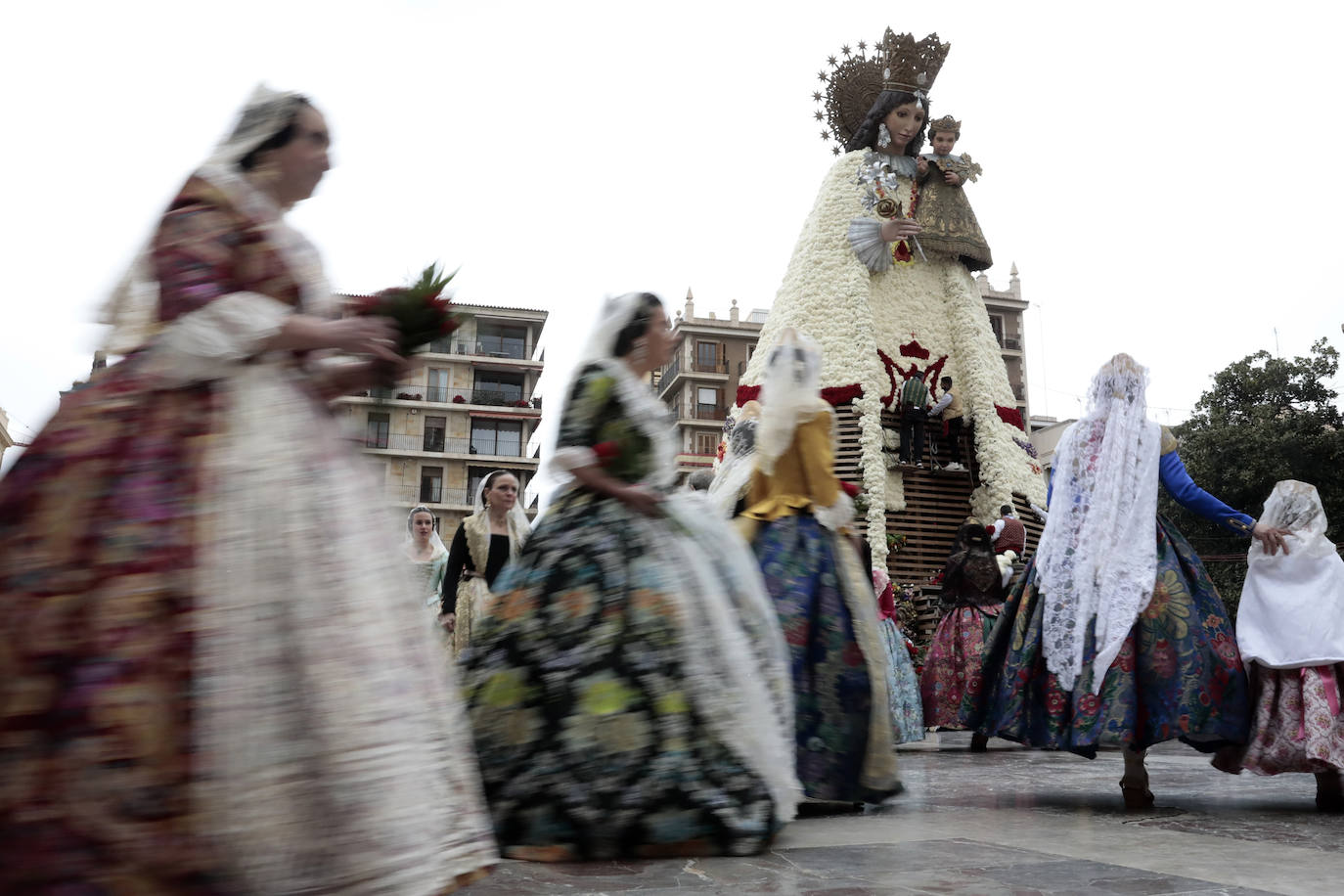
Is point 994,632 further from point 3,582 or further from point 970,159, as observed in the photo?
point 970,159

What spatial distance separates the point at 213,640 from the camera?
61.7 inches

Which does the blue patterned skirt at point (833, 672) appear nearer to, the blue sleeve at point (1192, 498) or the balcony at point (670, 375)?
the blue sleeve at point (1192, 498)

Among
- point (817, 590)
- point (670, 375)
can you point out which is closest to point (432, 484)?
point (670, 375)

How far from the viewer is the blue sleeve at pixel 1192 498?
15.6 feet

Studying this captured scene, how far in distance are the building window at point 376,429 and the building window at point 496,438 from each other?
4873 cm

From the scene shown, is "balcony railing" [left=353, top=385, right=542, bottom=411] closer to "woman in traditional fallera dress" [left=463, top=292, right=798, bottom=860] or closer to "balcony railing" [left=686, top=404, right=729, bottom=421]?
"balcony railing" [left=686, top=404, right=729, bottom=421]

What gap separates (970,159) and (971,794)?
1517cm

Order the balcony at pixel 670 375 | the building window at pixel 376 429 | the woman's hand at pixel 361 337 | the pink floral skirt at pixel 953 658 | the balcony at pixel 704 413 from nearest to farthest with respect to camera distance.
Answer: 1. the woman's hand at pixel 361 337
2. the building window at pixel 376 429
3. the pink floral skirt at pixel 953 658
4. the balcony at pixel 704 413
5. the balcony at pixel 670 375

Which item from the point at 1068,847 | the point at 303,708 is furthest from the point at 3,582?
the point at 1068,847

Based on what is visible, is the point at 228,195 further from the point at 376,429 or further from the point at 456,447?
the point at 456,447

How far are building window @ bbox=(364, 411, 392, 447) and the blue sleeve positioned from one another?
150 inches

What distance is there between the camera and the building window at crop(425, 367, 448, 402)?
5006 centimetres

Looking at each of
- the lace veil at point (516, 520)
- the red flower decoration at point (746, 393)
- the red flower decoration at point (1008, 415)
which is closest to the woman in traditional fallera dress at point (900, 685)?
the lace veil at point (516, 520)

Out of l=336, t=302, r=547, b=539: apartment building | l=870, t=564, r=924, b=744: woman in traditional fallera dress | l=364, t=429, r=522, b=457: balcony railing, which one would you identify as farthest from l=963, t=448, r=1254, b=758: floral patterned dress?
l=364, t=429, r=522, b=457: balcony railing
